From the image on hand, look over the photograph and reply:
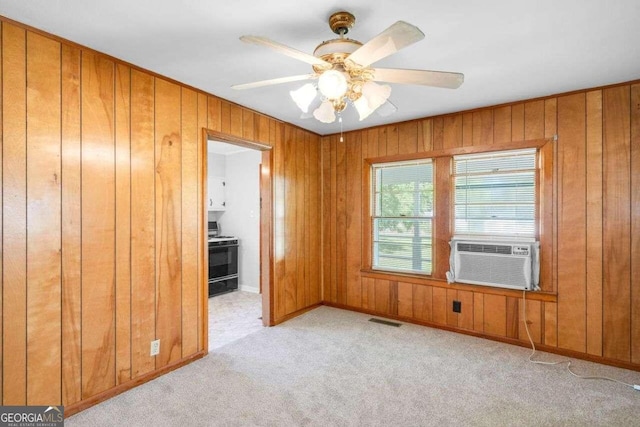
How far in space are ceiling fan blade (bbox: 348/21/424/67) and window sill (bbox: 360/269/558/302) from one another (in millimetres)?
2774

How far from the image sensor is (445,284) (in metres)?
3.59

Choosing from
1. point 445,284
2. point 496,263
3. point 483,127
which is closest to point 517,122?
point 483,127

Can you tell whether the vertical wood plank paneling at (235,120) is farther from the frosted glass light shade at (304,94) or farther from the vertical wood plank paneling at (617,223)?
the vertical wood plank paneling at (617,223)

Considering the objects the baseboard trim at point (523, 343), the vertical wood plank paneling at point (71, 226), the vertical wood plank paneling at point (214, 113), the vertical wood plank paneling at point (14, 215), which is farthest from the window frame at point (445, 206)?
the vertical wood plank paneling at point (14, 215)

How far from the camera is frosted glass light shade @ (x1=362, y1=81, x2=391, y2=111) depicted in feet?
5.83

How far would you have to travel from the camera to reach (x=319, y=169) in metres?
4.53

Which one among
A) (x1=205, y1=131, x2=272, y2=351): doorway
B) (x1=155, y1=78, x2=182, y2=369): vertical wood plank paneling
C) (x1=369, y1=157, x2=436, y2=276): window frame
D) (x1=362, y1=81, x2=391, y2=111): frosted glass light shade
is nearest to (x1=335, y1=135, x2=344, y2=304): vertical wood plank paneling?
(x1=369, y1=157, x2=436, y2=276): window frame

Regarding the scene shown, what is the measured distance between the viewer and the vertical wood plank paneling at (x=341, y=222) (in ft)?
14.3

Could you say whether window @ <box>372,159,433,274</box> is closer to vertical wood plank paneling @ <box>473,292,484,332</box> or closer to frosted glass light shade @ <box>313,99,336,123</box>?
vertical wood plank paneling @ <box>473,292,484,332</box>

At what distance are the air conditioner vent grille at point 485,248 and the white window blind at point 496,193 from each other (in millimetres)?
167

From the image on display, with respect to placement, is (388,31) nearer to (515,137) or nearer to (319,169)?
(515,137)

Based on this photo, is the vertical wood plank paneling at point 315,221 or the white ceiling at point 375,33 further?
the vertical wood plank paneling at point 315,221

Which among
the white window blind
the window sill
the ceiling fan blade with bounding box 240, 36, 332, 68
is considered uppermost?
the ceiling fan blade with bounding box 240, 36, 332, 68

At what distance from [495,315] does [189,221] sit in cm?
317
